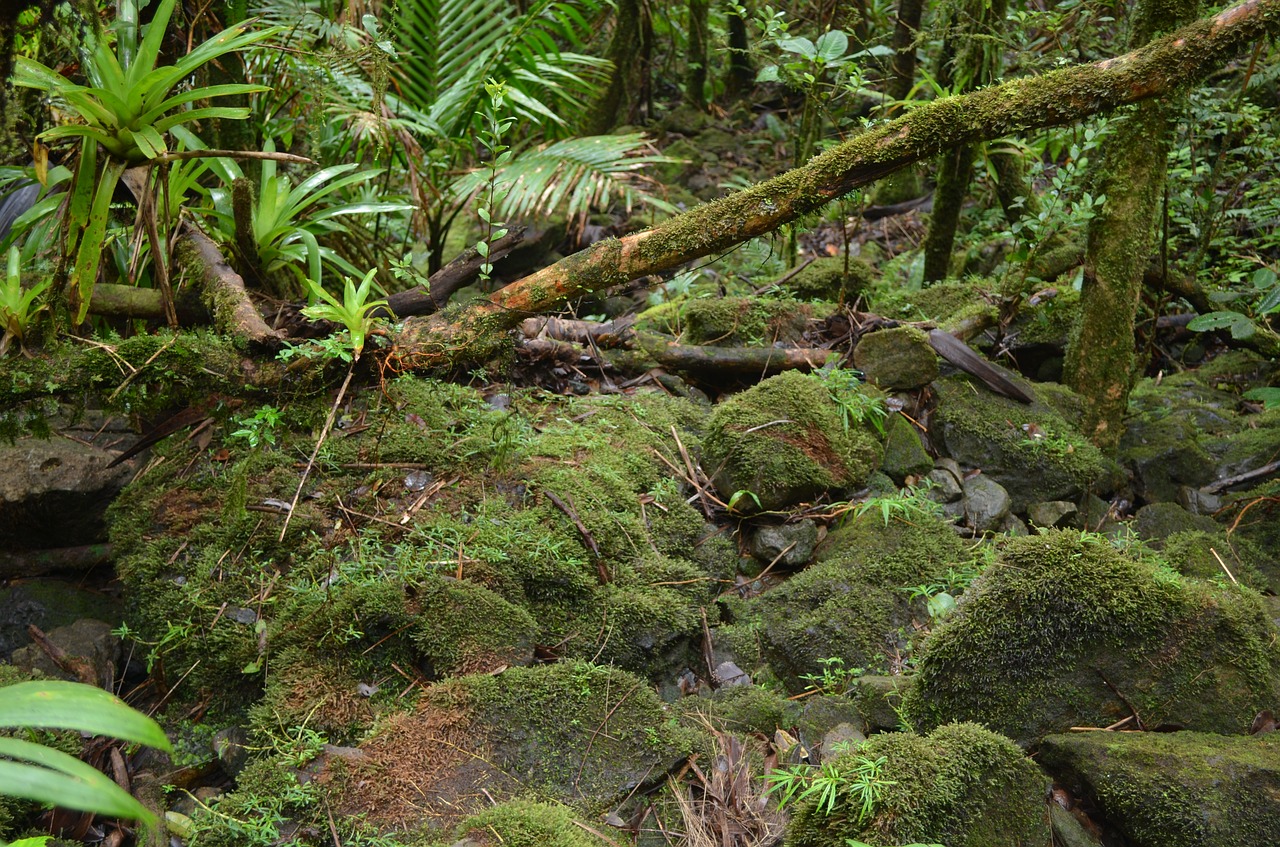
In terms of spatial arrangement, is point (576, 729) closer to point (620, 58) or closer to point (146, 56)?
point (146, 56)

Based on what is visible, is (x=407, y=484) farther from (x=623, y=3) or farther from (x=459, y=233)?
(x=623, y=3)

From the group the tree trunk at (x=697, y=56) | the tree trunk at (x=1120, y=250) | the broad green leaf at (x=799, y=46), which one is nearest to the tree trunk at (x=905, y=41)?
the tree trunk at (x=697, y=56)

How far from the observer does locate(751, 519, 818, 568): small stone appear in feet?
11.3

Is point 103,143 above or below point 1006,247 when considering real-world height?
above

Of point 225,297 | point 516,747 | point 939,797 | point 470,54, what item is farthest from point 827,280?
point 939,797

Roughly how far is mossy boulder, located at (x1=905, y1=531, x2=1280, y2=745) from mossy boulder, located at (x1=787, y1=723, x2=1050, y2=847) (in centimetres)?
25

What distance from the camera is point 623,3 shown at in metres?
7.74

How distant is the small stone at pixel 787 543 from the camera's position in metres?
3.46

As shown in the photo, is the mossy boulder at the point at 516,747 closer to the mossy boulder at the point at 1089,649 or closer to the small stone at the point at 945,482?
the mossy boulder at the point at 1089,649

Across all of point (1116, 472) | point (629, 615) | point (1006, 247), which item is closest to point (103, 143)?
point (629, 615)

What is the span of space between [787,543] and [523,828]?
1687 mm

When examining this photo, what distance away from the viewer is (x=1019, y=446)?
12.5ft

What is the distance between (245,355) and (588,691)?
1601 millimetres

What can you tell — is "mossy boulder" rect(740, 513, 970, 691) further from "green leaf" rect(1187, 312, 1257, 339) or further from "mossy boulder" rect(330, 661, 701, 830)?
"green leaf" rect(1187, 312, 1257, 339)
